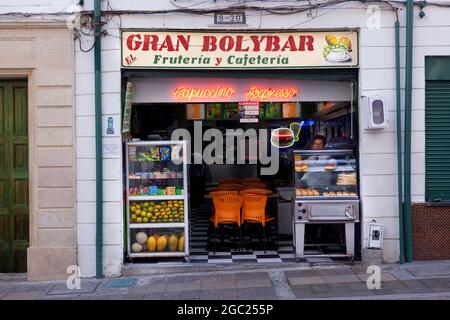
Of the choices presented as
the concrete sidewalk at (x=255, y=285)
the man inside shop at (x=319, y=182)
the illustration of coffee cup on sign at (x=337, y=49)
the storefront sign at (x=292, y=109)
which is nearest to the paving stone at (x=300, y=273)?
the concrete sidewalk at (x=255, y=285)

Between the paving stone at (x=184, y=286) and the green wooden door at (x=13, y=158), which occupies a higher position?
the green wooden door at (x=13, y=158)

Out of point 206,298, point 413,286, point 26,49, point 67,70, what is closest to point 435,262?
point 413,286

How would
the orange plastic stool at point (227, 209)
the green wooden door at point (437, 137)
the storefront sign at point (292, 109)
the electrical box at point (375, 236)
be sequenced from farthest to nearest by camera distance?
the storefront sign at point (292, 109) → the orange plastic stool at point (227, 209) → the green wooden door at point (437, 137) → the electrical box at point (375, 236)

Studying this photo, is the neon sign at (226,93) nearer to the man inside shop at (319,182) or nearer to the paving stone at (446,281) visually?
the man inside shop at (319,182)

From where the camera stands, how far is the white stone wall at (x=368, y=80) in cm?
851

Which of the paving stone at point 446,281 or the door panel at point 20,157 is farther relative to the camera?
the door panel at point 20,157

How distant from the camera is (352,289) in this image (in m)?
7.50

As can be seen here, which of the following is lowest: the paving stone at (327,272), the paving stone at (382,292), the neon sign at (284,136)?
the paving stone at (382,292)

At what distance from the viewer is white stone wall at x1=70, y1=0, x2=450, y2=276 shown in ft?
27.9

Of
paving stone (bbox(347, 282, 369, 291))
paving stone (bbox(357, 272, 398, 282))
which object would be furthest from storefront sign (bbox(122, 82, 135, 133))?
paving stone (bbox(357, 272, 398, 282))

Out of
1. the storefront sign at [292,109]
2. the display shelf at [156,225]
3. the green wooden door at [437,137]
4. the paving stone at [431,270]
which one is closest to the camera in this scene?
the paving stone at [431,270]

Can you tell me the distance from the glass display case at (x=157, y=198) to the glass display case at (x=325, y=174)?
1.90 m

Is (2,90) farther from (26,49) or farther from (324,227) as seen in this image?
(324,227)

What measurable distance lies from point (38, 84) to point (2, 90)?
713 mm
